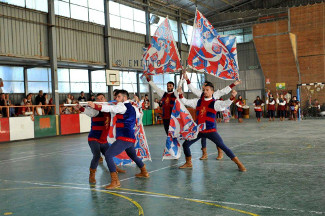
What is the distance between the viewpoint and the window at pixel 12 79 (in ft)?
81.8

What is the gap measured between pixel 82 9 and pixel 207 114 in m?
21.4

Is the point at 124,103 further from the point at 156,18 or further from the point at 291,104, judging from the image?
the point at 156,18

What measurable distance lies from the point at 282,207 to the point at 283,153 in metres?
5.82

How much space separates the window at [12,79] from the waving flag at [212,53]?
18.9 metres

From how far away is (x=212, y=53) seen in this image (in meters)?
9.84

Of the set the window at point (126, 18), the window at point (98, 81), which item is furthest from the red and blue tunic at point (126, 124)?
the window at point (98, 81)

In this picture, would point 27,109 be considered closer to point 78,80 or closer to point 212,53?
point 78,80

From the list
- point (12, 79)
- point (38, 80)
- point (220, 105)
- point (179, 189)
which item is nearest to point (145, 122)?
point (38, 80)

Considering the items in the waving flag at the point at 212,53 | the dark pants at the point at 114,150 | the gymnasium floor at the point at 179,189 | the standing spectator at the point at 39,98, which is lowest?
the gymnasium floor at the point at 179,189

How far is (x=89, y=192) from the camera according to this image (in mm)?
6738

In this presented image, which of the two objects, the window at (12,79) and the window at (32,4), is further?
the window at (12,79)

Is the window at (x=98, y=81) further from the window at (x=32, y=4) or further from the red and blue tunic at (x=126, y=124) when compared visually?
the red and blue tunic at (x=126, y=124)

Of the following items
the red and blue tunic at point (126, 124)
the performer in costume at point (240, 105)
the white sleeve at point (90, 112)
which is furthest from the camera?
the performer in costume at point (240, 105)

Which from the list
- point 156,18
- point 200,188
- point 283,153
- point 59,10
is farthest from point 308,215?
point 156,18
